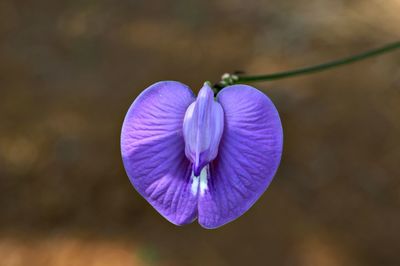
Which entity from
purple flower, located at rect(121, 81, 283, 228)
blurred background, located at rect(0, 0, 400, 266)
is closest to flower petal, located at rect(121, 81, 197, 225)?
purple flower, located at rect(121, 81, 283, 228)

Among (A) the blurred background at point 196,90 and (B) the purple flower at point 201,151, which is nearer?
(B) the purple flower at point 201,151

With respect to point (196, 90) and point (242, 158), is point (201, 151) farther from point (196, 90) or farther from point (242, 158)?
point (196, 90)

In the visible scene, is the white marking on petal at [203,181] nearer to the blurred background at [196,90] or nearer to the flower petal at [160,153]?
the flower petal at [160,153]

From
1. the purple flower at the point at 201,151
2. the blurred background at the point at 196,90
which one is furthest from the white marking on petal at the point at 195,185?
the blurred background at the point at 196,90

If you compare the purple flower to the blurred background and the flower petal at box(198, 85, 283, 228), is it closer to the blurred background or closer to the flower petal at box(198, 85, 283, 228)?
the flower petal at box(198, 85, 283, 228)

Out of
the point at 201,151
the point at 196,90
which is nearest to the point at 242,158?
the point at 201,151

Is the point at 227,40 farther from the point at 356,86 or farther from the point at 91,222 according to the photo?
the point at 91,222

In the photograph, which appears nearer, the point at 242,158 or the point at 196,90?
the point at 242,158
